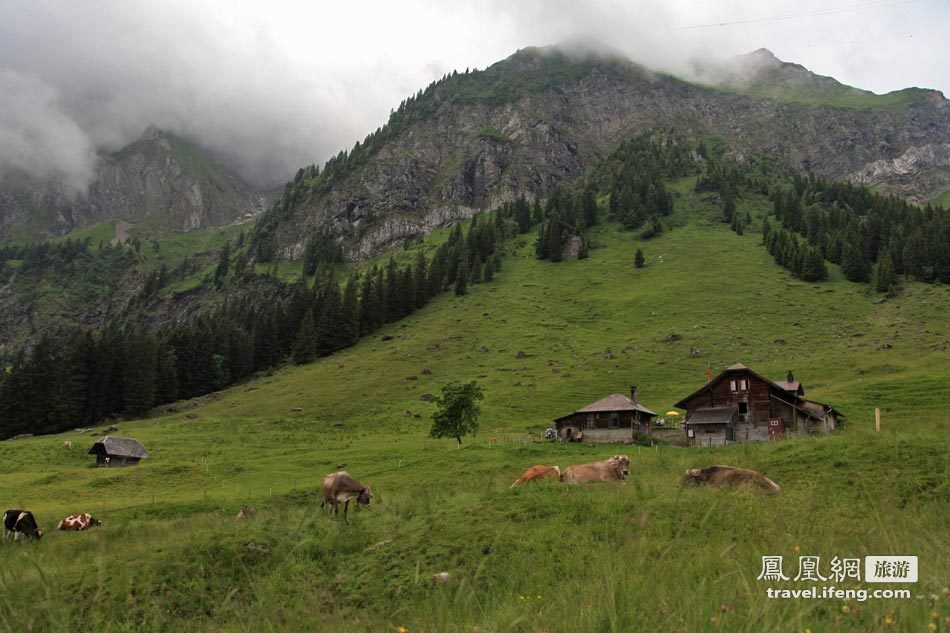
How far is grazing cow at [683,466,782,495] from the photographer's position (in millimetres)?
16672

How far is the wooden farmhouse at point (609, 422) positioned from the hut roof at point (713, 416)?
14.8 feet

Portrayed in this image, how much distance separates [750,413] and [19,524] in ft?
191

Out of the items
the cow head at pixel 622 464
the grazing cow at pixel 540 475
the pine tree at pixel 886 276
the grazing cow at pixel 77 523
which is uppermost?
the pine tree at pixel 886 276

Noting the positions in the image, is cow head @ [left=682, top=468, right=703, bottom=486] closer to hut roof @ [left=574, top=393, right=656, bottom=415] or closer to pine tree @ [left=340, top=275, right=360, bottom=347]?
hut roof @ [left=574, top=393, right=656, bottom=415]

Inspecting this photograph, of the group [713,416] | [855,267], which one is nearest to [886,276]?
[855,267]

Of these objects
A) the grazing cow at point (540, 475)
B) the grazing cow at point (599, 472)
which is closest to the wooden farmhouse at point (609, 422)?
the grazing cow at point (599, 472)

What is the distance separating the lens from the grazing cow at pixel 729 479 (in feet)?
54.7

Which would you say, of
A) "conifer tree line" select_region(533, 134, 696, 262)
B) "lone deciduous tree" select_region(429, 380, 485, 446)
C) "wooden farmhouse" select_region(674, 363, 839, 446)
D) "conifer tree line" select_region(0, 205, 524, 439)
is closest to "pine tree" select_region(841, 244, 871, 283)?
"conifer tree line" select_region(533, 134, 696, 262)

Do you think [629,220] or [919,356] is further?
[629,220]

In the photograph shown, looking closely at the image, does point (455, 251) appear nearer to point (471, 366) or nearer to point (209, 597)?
point (471, 366)

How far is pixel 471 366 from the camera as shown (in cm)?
9688

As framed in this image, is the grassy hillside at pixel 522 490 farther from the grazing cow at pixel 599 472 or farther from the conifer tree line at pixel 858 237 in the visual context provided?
the conifer tree line at pixel 858 237

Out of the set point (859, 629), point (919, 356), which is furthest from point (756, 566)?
point (919, 356)

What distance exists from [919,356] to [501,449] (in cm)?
6531
